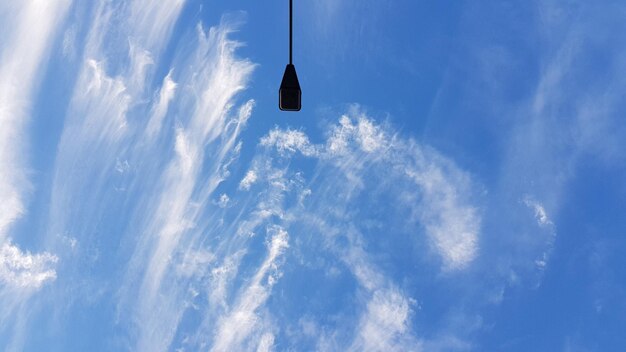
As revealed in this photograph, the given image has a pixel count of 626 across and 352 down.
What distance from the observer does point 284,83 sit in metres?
12.9
